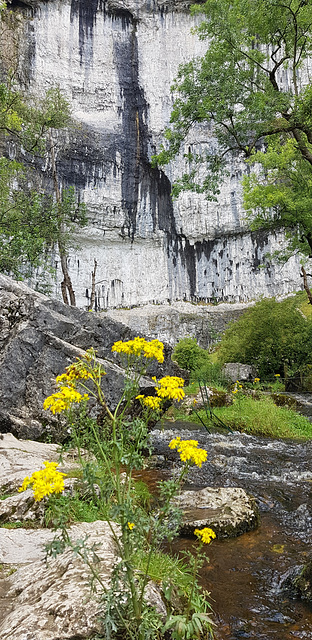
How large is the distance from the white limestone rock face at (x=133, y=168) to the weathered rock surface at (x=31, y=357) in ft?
121

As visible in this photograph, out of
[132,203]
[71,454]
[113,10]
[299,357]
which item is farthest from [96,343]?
[113,10]

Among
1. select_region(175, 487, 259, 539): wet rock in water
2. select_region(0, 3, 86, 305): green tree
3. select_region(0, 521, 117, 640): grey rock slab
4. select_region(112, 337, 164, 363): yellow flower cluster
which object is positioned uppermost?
select_region(0, 3, 86, 305): green tree

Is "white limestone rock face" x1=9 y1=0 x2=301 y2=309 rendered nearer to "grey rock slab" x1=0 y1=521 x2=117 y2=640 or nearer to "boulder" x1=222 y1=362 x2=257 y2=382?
"boulder" x1=222 y1=362 x2=257 y2=382

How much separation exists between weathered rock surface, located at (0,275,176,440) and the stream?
226cm

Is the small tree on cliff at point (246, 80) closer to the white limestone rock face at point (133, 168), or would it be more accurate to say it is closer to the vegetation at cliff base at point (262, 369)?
the vegetation at cliff base at point (262, 369)

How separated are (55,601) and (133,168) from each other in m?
47.0

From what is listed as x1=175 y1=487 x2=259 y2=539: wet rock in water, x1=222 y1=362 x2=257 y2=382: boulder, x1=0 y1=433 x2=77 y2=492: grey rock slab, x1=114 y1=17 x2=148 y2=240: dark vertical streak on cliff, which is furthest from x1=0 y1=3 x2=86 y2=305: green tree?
x1=114 y1=17 x2=148 y2=240: dark vertical streak on cliff

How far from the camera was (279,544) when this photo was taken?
4070 millimetres

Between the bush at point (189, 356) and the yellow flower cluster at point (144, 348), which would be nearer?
the yellow flower cluster at point (144, 348)

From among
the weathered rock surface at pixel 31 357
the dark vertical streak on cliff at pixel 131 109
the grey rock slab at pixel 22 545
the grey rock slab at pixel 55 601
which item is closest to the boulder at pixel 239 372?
the weathered rock surface at pixel 31 357

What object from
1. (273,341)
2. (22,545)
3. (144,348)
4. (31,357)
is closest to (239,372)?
(273,341)

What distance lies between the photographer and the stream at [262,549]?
9.24 ft

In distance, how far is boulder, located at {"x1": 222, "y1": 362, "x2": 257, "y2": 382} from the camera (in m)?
17.2

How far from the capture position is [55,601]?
1926mm
